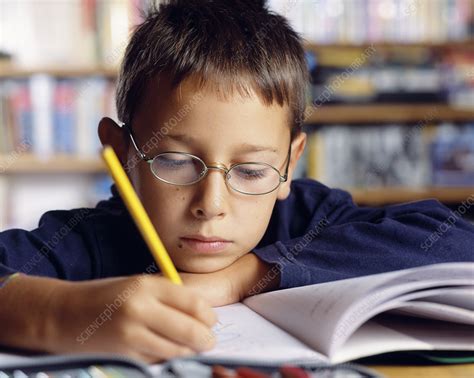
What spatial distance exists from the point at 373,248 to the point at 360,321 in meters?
0.25

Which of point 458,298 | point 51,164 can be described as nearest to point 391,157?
point 51,164

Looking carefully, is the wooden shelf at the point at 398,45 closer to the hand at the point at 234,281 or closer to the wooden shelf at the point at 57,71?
the wooden shelf at the point at 57,71

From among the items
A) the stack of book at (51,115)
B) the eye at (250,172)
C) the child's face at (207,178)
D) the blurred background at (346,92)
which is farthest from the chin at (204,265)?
the stack of book at (51,115)

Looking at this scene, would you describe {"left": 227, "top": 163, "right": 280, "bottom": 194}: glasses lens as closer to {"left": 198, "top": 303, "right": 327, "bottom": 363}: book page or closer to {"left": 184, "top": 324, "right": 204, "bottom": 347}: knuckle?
{"left": 198, "top": 303, "right": 327, "bottom": 363}: book page

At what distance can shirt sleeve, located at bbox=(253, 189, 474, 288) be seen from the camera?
79 cm

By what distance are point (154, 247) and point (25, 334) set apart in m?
0.13

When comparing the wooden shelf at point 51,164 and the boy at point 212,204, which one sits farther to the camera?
the wooden shelf at point 51,164

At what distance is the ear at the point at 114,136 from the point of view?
1.02 metres

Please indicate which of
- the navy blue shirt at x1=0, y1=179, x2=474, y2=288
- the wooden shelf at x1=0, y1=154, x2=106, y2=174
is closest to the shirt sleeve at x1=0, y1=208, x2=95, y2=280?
the navy blue shirt at x1=0, y1=179, x2=474, y2=288

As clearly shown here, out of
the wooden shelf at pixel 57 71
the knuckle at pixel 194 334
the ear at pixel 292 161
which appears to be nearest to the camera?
the knuckle at pixel 194 334

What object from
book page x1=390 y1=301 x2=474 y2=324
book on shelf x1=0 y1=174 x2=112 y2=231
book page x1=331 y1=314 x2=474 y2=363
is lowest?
book on shelf x1=0 y1=174 x2=112 y2=231

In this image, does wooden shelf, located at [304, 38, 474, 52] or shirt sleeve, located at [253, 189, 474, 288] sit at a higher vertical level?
wooden shelf, located at [304, 38, 474, 52]

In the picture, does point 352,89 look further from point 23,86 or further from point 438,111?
point 23,86

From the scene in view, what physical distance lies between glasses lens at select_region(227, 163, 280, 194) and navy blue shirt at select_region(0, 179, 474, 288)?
73mm
